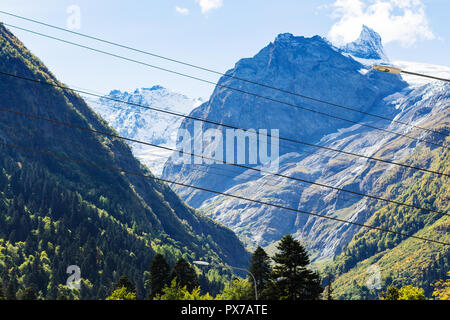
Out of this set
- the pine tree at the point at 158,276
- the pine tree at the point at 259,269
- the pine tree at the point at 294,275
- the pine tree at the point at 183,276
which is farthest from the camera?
the pine tree at the point at 158,276

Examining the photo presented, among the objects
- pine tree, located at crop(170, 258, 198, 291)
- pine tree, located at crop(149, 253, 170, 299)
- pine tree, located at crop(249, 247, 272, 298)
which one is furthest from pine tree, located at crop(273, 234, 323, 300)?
pine tree, located at crop(149, 253, 170, 299)

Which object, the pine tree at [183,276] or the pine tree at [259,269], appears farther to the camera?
the pine tree at [183,276]

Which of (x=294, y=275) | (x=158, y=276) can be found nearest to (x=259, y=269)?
(x=294, y=275)

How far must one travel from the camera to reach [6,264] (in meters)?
196

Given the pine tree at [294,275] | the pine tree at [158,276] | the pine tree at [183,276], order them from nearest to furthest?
the pine tree at [294,275], the pine tree at [183,276], the pine tree at [158,276]

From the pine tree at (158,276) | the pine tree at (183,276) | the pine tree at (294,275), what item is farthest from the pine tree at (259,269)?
the pine tree at (158,276)

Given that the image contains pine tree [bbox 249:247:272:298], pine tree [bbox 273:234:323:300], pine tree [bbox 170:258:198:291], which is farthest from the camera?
pine tree [bbox 170:258:198:291]

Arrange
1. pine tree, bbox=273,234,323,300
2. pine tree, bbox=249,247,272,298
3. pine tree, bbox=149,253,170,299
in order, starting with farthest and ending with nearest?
pine tree, bbox=149,253,170,299, pine tree, bbox=249,247,272,298, pine tree, bbox=273,234,323,300

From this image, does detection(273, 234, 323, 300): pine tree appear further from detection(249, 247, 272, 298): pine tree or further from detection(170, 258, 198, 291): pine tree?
detection(170, 258, 198, 291): pine tree

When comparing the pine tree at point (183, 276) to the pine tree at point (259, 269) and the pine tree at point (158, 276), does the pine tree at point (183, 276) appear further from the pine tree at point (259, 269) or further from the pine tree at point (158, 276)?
the pine tree at point (259, 269)
